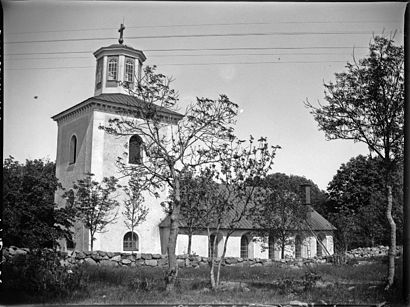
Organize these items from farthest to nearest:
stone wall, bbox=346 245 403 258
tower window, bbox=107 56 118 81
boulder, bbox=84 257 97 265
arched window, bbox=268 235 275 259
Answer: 1. arched window, bbox=268 235 275 259
2. stone wall, bbox=346 245 403 258
3. tower window, bbox=107 56 118 81
4. boulder, bbox=84 257 97 265

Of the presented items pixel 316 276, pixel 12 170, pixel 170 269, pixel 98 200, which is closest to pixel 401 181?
pixel 316 276

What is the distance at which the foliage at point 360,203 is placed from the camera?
24.6 ft

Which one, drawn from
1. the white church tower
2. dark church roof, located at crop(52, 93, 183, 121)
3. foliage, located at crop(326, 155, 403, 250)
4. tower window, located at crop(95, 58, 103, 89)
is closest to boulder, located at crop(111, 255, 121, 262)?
the white church tower

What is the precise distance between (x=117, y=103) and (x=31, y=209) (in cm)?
201

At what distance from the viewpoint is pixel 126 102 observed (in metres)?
7.61

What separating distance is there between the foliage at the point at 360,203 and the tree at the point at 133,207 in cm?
322

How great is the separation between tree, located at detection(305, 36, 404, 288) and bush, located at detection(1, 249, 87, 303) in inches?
164

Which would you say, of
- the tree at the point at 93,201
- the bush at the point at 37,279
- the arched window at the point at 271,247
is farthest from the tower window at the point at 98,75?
the arched window at the point at 271,247

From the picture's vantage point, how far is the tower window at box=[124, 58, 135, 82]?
24.4 feet

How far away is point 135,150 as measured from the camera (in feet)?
Result: 25.1

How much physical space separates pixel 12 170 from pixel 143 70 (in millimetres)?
2299

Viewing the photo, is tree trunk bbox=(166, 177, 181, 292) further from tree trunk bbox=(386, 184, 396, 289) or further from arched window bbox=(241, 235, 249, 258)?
arched window bbox=(241, 235, 249, 258)

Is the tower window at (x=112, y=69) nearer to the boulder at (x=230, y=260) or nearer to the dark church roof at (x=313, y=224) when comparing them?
the boulder at (x=230, y=260)

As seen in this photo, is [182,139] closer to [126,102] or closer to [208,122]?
[208,122]
